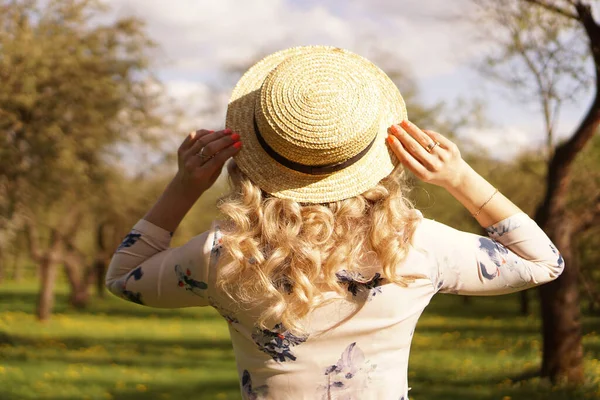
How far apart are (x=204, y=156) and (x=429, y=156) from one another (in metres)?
0.64

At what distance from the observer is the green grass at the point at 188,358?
372 inches

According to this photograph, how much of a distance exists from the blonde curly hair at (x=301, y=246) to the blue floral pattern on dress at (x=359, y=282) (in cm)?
1

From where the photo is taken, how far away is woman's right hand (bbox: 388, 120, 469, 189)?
1.88 meters

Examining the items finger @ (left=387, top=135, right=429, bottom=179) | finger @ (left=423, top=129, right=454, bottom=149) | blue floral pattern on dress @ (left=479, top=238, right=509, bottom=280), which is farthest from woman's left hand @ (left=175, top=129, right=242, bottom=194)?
blue floral pattern on dress @ (left=479, top=238, right=509, bottom=280)

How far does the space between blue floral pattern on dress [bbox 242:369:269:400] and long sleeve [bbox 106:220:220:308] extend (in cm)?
24

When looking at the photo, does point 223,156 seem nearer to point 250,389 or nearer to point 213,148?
point 213,148

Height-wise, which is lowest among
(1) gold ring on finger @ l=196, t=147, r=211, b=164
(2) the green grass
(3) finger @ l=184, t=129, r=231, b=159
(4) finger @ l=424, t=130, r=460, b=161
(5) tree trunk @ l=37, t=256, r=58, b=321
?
(2) the green grass

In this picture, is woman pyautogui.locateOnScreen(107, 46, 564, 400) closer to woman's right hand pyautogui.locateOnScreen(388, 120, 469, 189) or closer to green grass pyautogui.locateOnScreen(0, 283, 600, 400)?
woman's right hand pyautogui.locateOnScreen(388, 120, 469, 189)

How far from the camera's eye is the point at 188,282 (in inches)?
76.0

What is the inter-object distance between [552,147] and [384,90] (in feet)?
23.2

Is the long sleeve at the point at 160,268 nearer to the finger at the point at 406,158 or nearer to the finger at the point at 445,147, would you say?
the finger at the point at 406,158

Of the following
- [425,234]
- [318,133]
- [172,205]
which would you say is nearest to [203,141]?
[172,205]

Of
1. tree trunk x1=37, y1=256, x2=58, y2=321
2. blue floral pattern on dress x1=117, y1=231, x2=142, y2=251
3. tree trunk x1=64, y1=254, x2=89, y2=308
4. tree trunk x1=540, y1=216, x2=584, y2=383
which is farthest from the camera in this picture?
tree trunk x1=64, y1=254, x2=89, y2=308

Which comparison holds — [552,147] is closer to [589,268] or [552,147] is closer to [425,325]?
[589,268]
